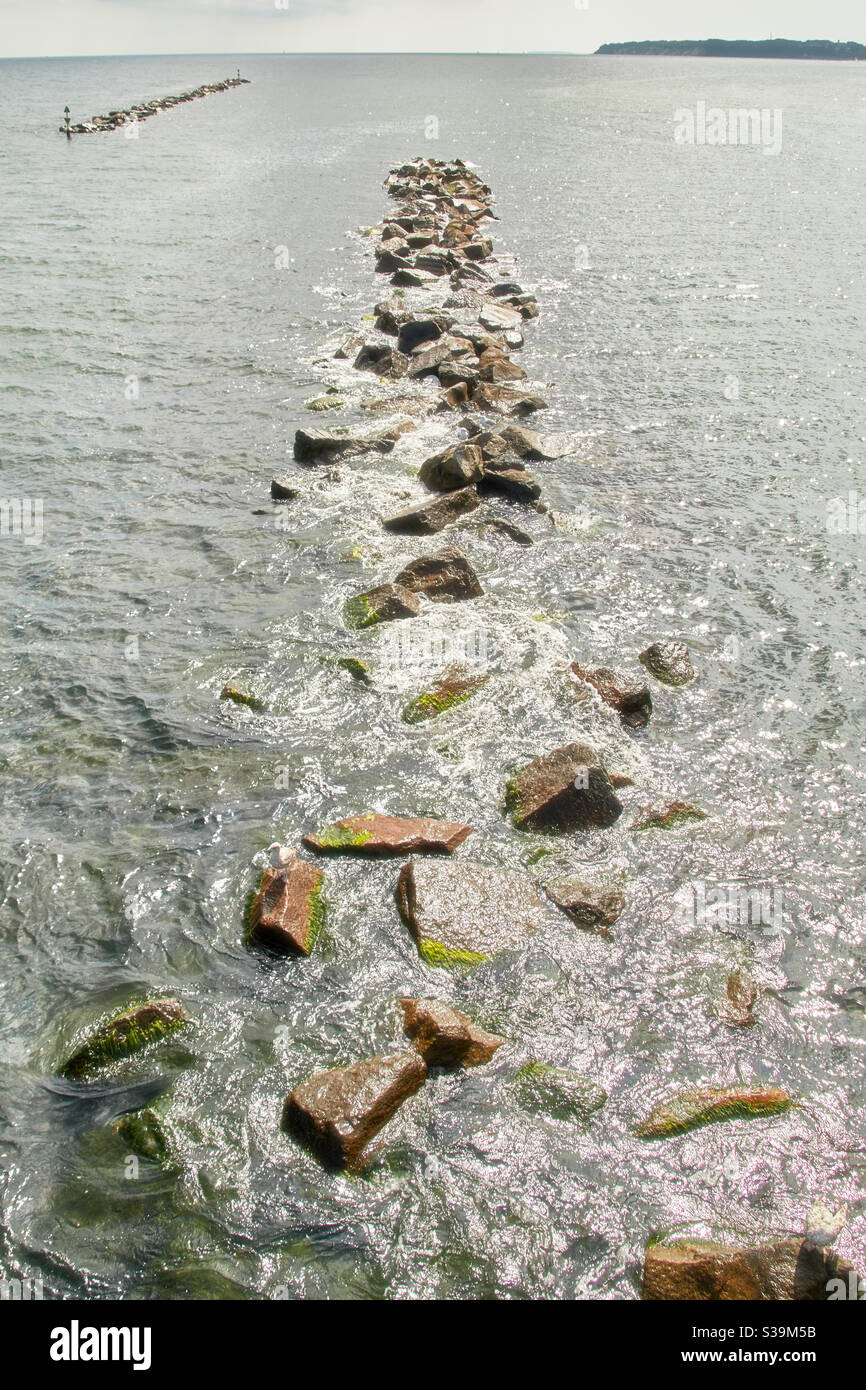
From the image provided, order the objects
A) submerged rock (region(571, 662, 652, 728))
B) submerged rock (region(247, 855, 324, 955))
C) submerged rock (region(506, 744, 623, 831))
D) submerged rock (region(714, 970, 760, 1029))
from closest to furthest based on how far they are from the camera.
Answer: submerged rock (region(714, 970, 760, 1029)) → submerged rock (region(247, 855, 324, 955)) → submerged rock (region(506, 744, 623, 831)) → submerged rock (region(571, 662, 652, 728))

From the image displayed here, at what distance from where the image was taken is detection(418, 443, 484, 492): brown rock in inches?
607

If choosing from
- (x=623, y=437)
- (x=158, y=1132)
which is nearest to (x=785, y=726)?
(x=158, y=1132)

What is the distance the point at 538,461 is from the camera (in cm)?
1705

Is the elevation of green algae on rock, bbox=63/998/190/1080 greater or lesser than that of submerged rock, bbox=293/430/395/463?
lesser

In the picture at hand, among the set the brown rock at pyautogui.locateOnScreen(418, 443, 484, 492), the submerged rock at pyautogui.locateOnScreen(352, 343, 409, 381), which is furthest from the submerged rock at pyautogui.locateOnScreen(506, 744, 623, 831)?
the submerged rock at pyautogui.locateOnScreen(352, 343, 409, 381)

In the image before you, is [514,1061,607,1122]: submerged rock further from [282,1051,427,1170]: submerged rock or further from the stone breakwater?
[282,1051,427,1170]: submerged rock

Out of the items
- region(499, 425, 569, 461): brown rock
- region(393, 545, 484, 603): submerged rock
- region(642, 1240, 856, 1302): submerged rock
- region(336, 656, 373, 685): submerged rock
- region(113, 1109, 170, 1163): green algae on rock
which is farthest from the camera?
region(499, 425, 569, 461): brown rock

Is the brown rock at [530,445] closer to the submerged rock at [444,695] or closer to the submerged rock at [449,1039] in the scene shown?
the submerged rock at [444,695]

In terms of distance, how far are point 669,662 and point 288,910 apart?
5717 millimetres

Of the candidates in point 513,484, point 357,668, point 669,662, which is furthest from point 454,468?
point 669,662

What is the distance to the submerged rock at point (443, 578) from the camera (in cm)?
1255

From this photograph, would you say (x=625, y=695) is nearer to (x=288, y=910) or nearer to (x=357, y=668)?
(x=357, y=668)

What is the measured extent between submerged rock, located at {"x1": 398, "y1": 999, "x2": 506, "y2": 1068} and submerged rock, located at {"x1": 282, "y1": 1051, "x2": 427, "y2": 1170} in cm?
17

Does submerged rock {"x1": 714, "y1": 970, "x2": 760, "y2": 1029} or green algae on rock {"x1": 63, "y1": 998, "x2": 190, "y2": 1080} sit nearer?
green algae on rock {"x1": 63, "y1": 998, "x2": 190, "y2": 1080}
